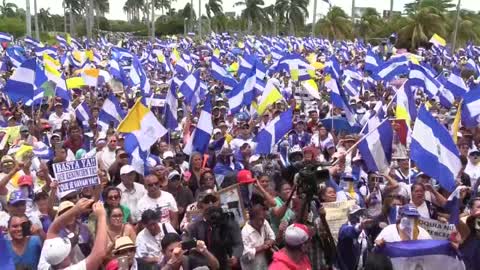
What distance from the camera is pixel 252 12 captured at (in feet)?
269

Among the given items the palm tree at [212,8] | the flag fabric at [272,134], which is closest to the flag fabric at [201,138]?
the flag fabric at [272,134]

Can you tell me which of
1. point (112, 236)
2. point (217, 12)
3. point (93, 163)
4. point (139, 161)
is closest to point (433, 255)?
point (112, 236)

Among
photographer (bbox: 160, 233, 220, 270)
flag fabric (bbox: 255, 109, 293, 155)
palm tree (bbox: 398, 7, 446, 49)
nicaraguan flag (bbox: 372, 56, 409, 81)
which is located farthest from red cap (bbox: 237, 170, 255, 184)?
palm tree (bbox: 398, 7, 446, 49)

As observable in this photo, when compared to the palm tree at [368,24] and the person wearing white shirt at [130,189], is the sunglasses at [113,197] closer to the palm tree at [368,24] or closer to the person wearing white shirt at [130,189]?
Answer: the person wearing white shirt at [130,189]

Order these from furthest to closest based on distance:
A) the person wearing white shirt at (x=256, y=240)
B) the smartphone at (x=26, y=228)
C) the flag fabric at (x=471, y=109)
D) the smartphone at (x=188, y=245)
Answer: the flag fabric at (x=471, y=109), the person wearing white shirt at (x=256, y=240), the smartphone at (x=26, y=228), the smartphone at (x=188, y=245)

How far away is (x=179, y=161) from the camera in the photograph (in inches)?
377

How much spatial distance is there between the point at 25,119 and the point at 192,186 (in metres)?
6.06

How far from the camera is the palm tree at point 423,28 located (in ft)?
137

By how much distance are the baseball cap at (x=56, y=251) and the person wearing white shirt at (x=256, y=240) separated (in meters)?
1.82

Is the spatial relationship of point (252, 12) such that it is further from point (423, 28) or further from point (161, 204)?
point (161, 204)

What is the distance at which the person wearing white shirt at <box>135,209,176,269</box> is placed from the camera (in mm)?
5883

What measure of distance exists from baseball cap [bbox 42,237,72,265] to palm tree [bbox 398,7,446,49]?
128ft

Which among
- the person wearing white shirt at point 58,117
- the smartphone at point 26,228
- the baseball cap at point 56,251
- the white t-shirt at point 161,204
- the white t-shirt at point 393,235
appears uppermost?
the baseball cap at point 56,251

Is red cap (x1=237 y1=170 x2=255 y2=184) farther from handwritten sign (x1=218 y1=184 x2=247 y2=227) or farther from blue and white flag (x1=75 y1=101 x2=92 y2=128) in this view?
blue and white flag (x1=75 y1=101 x2=92 y2=128)
